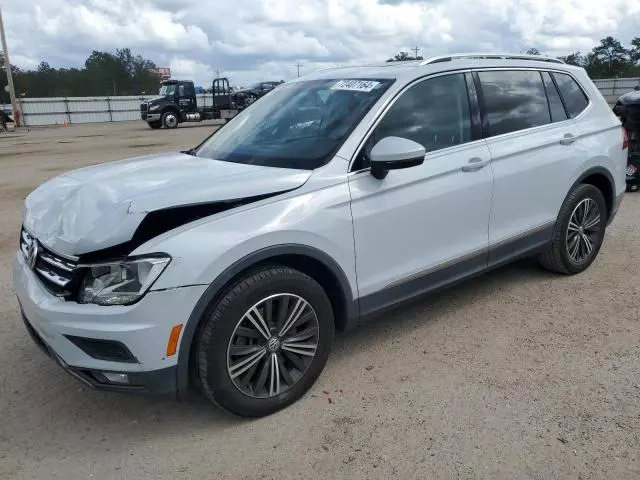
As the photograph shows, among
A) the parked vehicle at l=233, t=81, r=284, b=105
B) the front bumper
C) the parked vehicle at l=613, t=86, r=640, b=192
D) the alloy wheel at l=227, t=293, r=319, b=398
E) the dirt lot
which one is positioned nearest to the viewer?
the front bumper

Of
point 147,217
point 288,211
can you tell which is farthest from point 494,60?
point 147,217

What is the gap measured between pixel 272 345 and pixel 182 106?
90.2 ft

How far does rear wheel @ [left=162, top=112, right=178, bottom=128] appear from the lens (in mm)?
27906

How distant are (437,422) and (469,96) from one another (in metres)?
2.21

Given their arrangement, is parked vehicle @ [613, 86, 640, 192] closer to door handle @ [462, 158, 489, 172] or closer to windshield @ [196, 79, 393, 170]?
door handle @ [462, 158, 489, 172]

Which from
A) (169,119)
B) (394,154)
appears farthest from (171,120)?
(394,154)

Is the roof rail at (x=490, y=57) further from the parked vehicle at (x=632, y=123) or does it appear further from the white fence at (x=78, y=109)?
the white fence at (x=78, y=109)

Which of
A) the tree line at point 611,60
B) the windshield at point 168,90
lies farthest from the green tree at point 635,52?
Result: the windshield at point 168,90

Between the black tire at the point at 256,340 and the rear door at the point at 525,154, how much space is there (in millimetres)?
1591

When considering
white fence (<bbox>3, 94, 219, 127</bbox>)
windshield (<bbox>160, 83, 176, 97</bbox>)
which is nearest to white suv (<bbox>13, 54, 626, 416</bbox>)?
windshield (<bbox>160, 83, 176, 97</bbox>)

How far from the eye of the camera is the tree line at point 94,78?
6769 centimetres

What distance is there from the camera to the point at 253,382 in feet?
9.78

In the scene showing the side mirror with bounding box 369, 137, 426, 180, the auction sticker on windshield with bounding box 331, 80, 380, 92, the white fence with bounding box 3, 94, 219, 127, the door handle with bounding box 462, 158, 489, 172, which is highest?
the white fence with bounding box 3, 94, 219, 127

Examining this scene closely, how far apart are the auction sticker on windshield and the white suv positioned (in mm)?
15
